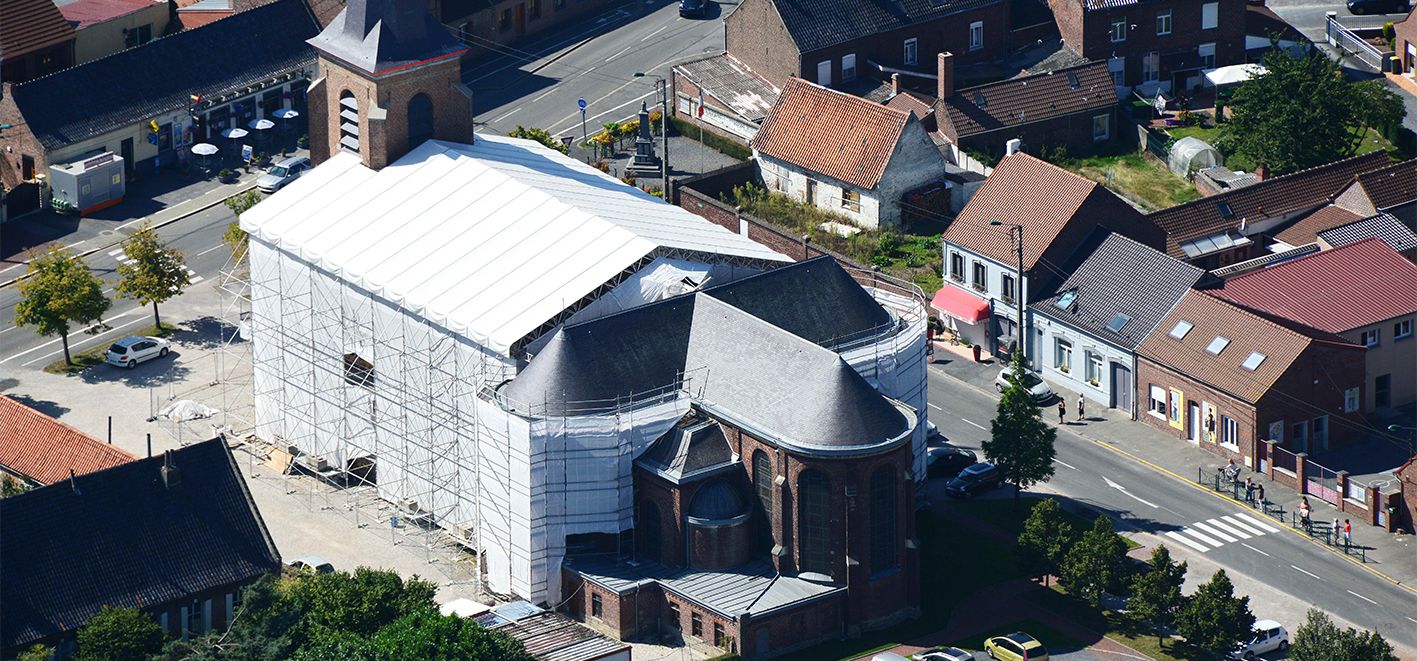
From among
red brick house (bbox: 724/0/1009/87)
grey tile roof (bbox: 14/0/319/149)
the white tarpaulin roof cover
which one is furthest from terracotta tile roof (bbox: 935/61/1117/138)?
grey tile roof (bbox: 14/0/319/149)

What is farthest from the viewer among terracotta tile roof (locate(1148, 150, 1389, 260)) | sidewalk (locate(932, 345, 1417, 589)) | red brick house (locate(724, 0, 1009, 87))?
red brick house (locate(724, 0, 1009, 87))

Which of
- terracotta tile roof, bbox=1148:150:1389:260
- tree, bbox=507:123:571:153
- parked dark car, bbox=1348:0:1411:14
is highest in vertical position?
parked dark car, bbox=1348:0:1411:14

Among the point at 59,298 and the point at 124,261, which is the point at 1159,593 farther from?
the point at 124,261

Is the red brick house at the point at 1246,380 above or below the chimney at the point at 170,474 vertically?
below

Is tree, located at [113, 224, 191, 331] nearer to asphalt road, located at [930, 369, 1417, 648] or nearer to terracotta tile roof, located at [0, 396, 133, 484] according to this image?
terracotta tile roof, located at [0, 396, 133, 484]

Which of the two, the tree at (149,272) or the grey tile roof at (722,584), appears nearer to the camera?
the grey tile roof at (722,584)

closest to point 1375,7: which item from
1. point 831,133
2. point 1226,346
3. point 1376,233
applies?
point 1376,233

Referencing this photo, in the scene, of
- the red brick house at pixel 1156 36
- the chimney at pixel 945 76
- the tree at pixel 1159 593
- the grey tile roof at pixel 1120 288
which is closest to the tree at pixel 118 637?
the tree at pixel 1159 593

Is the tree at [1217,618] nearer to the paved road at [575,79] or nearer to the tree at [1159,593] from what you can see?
the tree at [1159,593]
